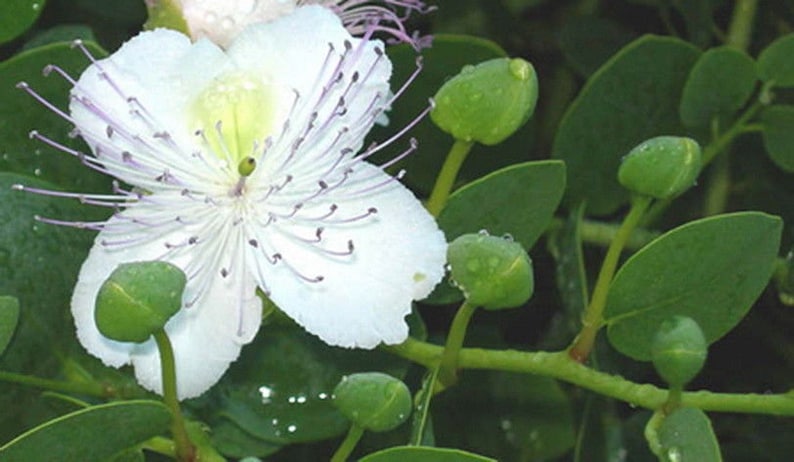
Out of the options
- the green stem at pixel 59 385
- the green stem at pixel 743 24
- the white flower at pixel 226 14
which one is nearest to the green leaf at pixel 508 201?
the white flower at pixel 226 14

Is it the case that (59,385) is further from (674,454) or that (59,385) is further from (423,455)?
(674,454)

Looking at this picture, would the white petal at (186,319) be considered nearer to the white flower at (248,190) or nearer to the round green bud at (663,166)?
the white flower at (248,190)

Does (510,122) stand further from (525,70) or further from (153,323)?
(153,323)

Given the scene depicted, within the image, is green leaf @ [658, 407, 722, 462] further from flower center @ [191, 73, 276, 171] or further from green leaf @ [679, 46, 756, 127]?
green leaf @ [679, 46, 756, 127]

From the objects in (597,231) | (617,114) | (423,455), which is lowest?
(597,231)

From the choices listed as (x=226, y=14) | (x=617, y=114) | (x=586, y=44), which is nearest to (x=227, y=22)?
(x=226, y=14)

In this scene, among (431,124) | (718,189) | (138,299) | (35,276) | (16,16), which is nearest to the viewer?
(138,299)

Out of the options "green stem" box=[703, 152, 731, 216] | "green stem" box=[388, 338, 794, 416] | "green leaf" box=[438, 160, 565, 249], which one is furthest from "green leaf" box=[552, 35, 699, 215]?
"green stem" box=[388, 338, 794, 416]
